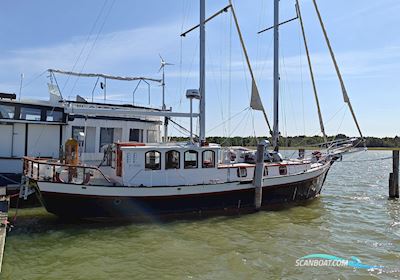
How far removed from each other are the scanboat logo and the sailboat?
607 cm

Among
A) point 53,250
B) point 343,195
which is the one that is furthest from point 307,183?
point 53,250

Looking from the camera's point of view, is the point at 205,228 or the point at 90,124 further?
the point at 90,124

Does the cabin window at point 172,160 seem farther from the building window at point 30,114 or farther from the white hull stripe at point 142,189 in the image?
the building window at point 30,114

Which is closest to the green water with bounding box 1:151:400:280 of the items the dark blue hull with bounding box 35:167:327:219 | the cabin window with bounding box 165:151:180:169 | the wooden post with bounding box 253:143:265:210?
the dark blue hull with bounding box 35:167:327:219

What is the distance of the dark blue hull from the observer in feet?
48.7

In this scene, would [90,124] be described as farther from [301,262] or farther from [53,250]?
[301,262]

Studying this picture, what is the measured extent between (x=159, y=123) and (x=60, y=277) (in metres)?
15.0

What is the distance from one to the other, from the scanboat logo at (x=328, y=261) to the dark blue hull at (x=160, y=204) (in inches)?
235

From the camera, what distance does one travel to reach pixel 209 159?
58.3 ft

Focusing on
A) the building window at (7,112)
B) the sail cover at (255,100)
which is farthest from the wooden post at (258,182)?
the building window at (7,112)

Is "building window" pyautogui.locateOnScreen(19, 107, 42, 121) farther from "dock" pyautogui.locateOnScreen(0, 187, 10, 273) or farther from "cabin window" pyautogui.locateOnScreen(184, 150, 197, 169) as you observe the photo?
"cabin window" pyautogui.locateOnScreen(184, 150, 197, 169)

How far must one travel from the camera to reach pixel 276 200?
1941 centimetres

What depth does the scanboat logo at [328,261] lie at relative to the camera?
11.4m

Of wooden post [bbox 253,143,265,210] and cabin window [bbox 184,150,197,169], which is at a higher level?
cabin window [bbox 184,150,197,169]
